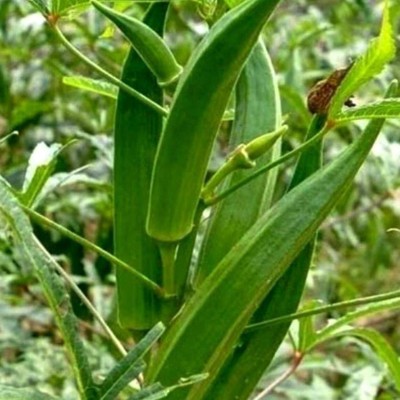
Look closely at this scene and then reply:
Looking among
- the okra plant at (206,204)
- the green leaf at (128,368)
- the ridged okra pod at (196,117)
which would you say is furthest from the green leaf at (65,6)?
the green leaf at (128,368)

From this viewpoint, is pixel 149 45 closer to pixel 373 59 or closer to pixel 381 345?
pixel 373 59

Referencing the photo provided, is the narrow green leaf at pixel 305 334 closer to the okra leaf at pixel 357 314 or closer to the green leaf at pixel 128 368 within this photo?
the okra leaf at pixel 357 314

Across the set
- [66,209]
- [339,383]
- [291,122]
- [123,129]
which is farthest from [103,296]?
[123,129]

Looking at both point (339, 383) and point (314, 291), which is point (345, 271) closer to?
point (339, 383)

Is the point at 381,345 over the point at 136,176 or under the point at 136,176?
under

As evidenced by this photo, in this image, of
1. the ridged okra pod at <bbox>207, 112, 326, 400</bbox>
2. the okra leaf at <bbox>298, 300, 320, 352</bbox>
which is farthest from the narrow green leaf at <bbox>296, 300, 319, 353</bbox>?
the ridged okra pod at <bbox>207, 112, 326, 400</bbox>

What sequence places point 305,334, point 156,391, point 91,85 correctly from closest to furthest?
point 156,391, point 91,85, point 305,334

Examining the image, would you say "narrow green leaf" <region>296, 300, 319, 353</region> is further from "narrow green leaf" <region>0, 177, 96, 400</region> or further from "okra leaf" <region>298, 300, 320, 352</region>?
"narrow green leaf" <region>0, 177, 96, 400</region>

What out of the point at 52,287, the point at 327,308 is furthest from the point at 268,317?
the point at 52,287
